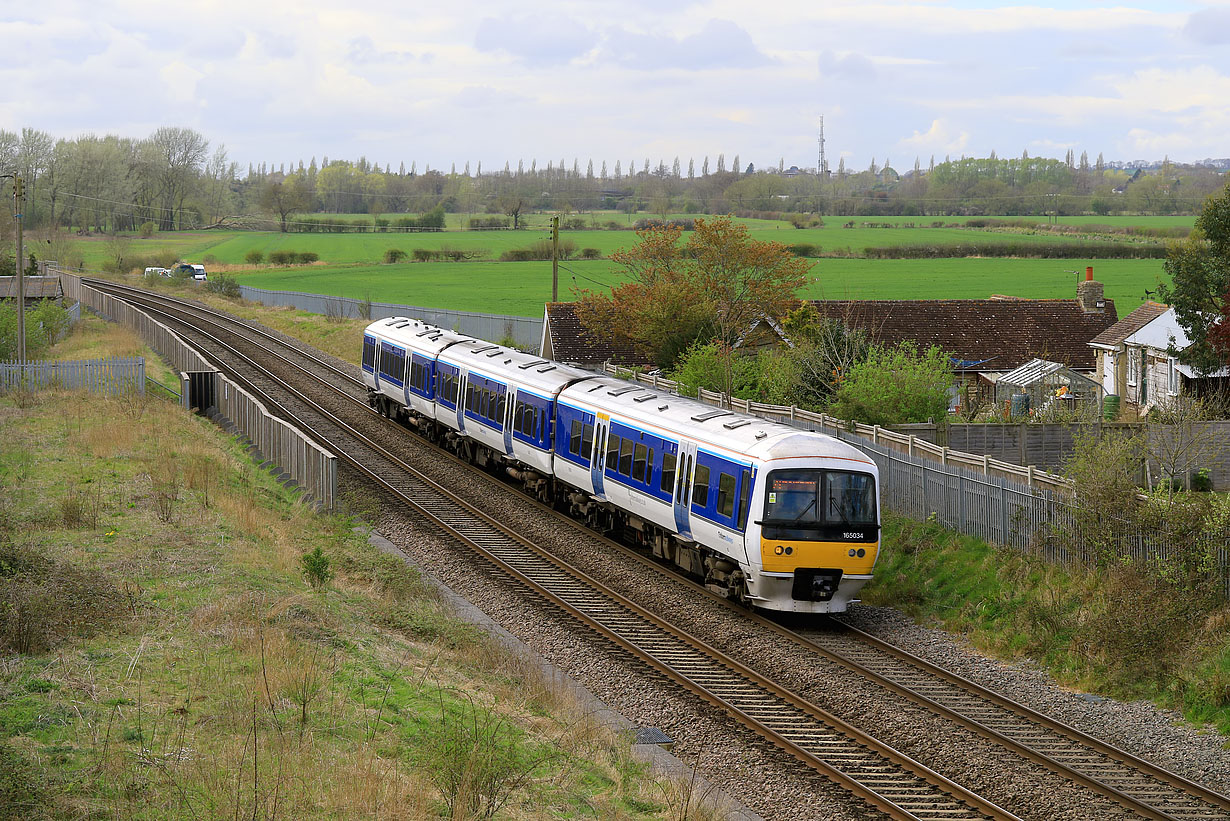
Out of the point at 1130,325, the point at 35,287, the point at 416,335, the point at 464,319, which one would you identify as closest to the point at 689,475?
the point at 416,335

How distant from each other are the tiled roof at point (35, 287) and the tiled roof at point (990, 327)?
4257cm

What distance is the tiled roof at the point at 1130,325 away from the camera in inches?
1719

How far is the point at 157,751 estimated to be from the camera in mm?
9359

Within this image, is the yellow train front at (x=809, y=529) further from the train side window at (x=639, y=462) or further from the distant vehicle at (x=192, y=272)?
the distant vehicle at (x=192, y=272)

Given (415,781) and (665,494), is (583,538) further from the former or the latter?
(415,781)

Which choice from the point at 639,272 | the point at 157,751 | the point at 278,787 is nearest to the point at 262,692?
the point at 157,751

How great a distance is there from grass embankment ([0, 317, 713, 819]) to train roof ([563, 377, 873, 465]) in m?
5.27

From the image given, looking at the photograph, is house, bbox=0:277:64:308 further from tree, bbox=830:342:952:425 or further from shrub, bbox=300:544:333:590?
shrub, bbox=300:544:333:590

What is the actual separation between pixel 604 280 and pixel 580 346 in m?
43.9

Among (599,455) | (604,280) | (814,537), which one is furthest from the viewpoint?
(604,280)

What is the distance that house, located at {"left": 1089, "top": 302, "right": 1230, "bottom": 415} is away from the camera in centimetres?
3881

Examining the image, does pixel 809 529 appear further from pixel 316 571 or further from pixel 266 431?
pixel 266 431

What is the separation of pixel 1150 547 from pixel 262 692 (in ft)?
40.6

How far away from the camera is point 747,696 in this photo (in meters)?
14.5
